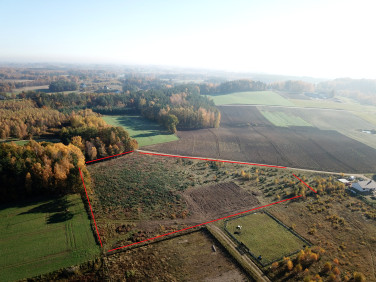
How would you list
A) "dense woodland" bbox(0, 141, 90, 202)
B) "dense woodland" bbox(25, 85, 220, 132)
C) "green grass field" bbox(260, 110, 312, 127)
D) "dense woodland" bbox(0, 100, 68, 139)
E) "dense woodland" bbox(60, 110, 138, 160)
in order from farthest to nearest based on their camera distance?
"green grass field" bbox(260, 110, 312, 127)
"dense woodland" bbox(25, 85, 220, 132)
"dense woodland" bbox(0, 100, 68, 139)
"dense woodland" bbox(60, 110, 138, 160)
"dense woodland" bbox(0, 141, 90, 202)

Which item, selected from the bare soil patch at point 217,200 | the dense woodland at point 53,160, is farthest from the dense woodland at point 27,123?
the bare soil patch at point 217,200

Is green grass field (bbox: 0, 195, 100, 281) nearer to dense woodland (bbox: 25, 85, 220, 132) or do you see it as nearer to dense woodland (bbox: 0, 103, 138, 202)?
dense woodland (bbox: 0, 103, 138, 202)

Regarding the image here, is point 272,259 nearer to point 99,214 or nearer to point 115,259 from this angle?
point 115,259

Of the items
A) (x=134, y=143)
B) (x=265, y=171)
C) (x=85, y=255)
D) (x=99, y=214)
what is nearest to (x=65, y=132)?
(x=134, y=143)

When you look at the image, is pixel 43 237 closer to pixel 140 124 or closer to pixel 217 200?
pixel 217 200

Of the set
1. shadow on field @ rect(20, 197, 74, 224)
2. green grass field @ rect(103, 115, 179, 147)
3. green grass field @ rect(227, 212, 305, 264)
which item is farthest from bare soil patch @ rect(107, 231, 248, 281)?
green grass field @ rect(103, 115, 179, 147)

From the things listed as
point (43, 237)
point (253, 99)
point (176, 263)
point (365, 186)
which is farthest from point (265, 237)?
point (253, 99)
